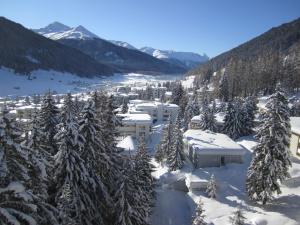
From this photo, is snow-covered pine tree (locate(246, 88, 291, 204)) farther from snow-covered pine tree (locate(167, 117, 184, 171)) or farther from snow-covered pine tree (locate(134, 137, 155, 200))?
snow-covered pine tree (locate(167, 117, 184, 171))

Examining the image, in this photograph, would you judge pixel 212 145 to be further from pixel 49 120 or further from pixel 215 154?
pixel 49 120

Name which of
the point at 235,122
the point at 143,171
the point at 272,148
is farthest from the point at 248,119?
the point at 143,171

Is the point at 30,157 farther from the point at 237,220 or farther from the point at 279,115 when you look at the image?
the point at 279,115

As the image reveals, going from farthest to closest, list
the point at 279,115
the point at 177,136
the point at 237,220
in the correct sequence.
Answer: the point at 177,136 → the point at 279,115 → the point at 237,220

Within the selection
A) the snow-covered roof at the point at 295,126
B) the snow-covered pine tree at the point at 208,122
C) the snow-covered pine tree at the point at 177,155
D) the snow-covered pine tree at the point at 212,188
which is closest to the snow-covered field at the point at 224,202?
the snow-covered pine tree at the point at 212,188

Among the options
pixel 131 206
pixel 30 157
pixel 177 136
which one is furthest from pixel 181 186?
pixel 30 157
